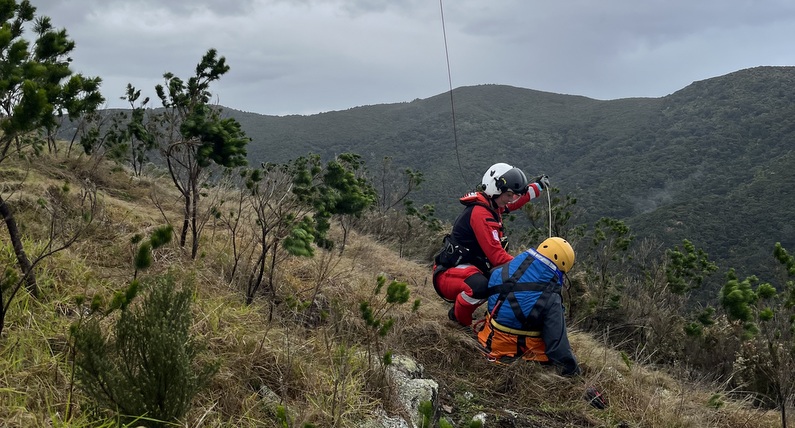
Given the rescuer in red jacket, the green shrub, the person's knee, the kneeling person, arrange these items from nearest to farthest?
the green shrub → the kneeling person → the person's knee → the rescuer in red jacket

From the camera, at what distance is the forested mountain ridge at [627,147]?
96.0 feet

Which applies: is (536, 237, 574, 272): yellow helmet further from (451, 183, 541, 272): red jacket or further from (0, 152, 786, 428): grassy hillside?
(0, 152, 786, 428): grassy hillside

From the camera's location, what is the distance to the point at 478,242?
4.88 metres

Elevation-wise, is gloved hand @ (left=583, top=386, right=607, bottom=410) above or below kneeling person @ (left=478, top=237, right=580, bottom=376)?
below

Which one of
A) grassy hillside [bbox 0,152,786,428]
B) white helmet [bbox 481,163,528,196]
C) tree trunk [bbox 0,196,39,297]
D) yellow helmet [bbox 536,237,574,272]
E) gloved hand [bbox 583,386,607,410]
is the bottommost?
gloved hand [bbox 583,386,607,410]

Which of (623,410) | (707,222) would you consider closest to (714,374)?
(623,410)

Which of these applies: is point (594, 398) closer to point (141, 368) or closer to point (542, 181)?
point (542, 181)

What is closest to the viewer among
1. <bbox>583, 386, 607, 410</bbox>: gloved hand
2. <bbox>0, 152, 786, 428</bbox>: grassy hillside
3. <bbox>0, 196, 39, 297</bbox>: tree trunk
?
<bbox>0, 152, 786, 428</bbox>: grassy hillside

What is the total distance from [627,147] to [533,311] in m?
56.3

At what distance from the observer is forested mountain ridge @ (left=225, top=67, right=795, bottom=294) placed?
29.3 meters

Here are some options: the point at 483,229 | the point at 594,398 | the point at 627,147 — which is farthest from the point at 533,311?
the point at 627,147

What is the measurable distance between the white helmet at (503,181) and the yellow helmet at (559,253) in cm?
82

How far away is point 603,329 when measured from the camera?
6.89 m

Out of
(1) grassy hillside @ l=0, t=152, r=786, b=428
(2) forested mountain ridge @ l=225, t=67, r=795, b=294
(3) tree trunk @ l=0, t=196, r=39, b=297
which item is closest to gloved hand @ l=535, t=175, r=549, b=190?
(1) grassy hillside @ l=0, t=152, r=786, b=428
